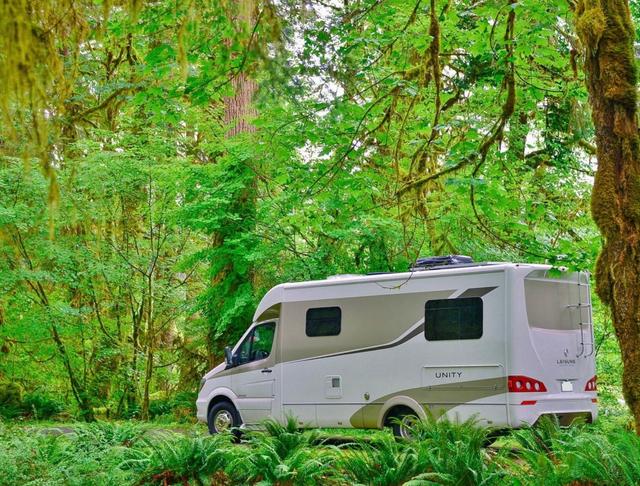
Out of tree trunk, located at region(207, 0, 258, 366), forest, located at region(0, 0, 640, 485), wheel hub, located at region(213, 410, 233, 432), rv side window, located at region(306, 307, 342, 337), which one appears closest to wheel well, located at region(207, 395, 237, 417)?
wheel hub, located at region(213, 410, 233, 432)

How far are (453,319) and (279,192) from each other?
20.5 ft

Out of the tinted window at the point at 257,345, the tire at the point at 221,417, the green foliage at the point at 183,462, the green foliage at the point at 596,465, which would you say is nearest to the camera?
the green foliage at the point at 596,465

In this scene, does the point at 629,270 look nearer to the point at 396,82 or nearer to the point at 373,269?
the point at 396,82

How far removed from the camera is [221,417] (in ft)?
48.2

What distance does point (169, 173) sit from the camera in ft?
52.7

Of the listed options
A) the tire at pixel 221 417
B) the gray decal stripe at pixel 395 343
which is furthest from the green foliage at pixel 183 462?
the tire at pixel 221 417

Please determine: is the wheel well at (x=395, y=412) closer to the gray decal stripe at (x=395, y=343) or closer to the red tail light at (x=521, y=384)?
the gray decal stripe at (x=395, y=343)

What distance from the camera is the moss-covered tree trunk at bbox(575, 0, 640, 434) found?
666cm

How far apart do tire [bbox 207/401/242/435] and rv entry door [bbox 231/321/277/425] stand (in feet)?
0.98

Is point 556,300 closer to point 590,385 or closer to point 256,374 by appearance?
point 590,385

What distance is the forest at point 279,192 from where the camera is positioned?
6598 mm

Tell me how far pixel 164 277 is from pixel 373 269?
6.30m

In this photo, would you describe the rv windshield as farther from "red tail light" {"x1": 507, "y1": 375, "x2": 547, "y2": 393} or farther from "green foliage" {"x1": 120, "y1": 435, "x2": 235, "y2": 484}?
"green foliage" {"x1": 120, "y1": 435, "x2": 235, "y2": 484}

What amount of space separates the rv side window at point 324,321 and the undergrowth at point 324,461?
488 cm
